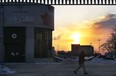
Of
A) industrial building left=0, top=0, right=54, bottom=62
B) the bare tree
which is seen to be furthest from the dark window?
the bare tree

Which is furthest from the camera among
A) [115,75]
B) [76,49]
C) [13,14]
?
[76,49]

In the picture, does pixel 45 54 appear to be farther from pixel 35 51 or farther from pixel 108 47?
pixel 108 47

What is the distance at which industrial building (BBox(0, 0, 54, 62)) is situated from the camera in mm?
79125

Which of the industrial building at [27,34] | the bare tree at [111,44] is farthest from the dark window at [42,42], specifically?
the bare tree at [111,44]

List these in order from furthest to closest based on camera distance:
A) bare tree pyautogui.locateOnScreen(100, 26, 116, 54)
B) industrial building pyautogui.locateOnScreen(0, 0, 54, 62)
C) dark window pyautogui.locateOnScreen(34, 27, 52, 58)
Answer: bare tree pyautogui.locateOnScreen(100, 26, 116, 54) < dark window pyautogui.locateOnScreen(34, 27, 52, 58) < industrial building pyautogui.locateOnScreen(0, 0, 54, 62)

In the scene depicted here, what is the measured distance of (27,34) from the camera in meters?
81.2

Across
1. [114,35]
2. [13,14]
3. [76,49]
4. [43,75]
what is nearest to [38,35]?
[13,14]

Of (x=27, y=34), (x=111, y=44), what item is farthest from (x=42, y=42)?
(x=111, y=44)

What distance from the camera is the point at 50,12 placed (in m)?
80.9

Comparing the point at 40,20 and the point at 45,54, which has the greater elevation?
the point at 40,20

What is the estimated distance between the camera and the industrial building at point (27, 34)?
79125 millimetres

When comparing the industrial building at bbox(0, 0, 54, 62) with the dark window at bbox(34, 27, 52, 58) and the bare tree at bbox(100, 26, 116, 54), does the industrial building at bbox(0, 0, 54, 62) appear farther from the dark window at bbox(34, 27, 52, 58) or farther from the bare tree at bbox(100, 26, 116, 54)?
the bare tree at bbox(100, 26, 116, 54)

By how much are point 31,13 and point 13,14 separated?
3322mm

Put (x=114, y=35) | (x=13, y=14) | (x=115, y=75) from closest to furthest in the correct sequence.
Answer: (x=115, y=75) → (x=13, y=14) → (x=114, y=35)
